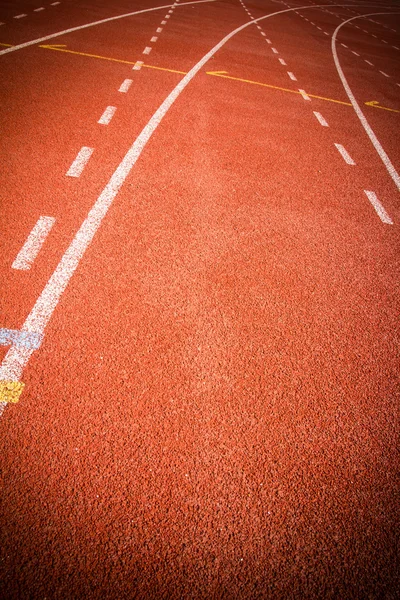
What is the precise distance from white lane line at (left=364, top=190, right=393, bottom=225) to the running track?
38mm

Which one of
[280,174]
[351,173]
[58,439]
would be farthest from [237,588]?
[351,173]

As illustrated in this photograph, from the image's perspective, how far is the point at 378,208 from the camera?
230 inches

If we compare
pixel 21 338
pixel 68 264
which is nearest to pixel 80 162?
pixel 68 264

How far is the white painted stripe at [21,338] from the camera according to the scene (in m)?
3.10

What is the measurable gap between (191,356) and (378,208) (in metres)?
4.21

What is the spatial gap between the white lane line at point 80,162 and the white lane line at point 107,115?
Answer: 1.12 m

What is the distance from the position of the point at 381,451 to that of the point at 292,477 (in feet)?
2.55

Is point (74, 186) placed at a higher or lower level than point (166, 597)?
higher

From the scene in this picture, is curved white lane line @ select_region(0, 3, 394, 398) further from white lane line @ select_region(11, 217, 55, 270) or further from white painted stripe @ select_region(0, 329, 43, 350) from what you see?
white lane line @ select_region(11, 217, 55, 270)

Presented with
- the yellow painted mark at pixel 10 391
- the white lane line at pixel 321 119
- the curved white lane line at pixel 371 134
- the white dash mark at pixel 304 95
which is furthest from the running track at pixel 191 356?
the white dash mark at pixel 304 95

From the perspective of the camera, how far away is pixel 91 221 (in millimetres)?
4414

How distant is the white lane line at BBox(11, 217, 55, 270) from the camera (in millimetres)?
3760

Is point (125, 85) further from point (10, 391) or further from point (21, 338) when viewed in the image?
point (10, 391)

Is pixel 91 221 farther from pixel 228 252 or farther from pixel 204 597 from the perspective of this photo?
pixel 204 597
